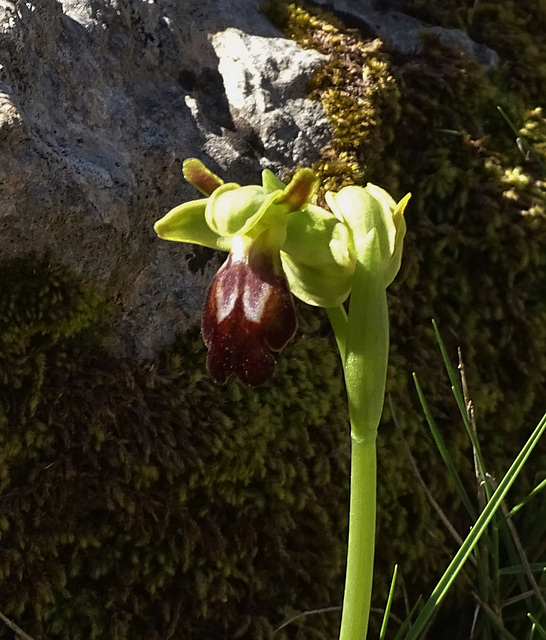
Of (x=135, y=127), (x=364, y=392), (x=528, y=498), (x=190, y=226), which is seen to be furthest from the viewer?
(x=135, y=127)

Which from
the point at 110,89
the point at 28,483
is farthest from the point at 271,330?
the point at 110,89

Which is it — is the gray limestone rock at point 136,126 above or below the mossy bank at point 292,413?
above

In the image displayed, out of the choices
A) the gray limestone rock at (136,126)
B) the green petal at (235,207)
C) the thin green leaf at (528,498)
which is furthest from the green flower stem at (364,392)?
the gray limestone rock at (136,126)

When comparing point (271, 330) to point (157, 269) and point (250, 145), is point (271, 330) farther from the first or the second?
point (250, 145)

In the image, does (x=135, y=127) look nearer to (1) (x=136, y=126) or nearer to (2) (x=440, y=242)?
(1) (x=136, y=126)

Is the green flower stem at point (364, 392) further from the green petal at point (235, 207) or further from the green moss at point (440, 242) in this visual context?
the green moss at point (440, 242)

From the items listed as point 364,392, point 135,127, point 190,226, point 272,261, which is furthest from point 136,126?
point 364,392
